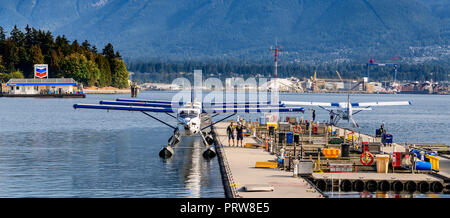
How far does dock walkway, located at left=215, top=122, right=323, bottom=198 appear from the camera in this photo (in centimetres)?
2406

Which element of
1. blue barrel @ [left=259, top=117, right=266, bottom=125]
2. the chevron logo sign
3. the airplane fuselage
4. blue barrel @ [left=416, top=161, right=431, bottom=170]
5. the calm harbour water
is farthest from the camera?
the chevron logo sign

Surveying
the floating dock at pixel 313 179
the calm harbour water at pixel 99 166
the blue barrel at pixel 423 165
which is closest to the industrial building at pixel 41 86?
the calm harbour water at pixel 99 166

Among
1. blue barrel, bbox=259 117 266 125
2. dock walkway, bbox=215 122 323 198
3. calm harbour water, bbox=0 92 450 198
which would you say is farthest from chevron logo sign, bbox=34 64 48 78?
dock walkway, bbox=215 122 323 198

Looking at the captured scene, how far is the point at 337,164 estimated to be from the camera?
1242 inches

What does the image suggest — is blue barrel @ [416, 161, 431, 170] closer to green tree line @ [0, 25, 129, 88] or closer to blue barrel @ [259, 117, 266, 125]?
blue barrel @ [259, 117, 266, 125]

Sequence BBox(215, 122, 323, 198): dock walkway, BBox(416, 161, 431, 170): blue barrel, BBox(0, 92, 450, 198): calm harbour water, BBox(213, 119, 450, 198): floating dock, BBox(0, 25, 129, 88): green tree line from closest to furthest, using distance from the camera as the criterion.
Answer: BBox(215, 122, 323, 198): dock walkway < BBox(213, 119, 450, 198): floating dock < BBox(0, 92, 450, 198): calm harbour water < BBox(416, 161, 431, 170): blue barrel < BBox(0, 25, 129, 88): green tree line

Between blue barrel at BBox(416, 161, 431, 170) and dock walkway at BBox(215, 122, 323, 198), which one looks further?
blue barrel at BBox(416, 161, 431, 170)

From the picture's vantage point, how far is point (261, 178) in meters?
28.1

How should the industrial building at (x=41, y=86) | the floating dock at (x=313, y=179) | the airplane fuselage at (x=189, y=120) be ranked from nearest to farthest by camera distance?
the floating dock at (x=313, y=179) → the airplane fuselage at (x=189, y=120) → the industrial building at (x=41, y=86)

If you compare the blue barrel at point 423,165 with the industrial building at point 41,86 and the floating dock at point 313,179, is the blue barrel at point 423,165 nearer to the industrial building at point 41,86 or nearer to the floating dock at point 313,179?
the floating dock at point 313,179

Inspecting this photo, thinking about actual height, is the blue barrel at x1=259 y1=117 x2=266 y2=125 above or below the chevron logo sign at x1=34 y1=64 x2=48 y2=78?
below

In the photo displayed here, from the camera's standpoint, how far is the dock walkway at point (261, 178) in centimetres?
2406

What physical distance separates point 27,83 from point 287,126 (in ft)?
363

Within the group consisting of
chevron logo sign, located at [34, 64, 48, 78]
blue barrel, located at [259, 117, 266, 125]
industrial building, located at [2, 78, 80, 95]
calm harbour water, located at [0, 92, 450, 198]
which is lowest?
calm harbour water, located at [0, 92, 450, 198]
